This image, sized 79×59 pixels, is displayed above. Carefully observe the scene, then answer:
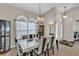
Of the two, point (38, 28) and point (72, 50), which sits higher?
point (38, 28)

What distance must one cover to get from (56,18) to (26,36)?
0.80m

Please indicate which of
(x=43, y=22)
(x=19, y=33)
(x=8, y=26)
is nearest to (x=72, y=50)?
(x=43, y=22)

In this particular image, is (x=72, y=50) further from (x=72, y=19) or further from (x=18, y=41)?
(x=18, y=41)

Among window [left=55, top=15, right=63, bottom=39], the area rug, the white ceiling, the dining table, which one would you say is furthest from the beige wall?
the area rug

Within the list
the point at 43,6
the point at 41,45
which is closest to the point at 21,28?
the point at 41,45

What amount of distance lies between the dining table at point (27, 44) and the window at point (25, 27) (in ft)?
0.60

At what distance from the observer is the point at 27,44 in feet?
9.09

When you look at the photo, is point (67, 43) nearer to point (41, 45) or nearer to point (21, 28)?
point (41, 45)

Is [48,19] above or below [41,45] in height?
above

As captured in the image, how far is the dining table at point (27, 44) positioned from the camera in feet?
9.08

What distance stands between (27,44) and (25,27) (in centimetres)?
39

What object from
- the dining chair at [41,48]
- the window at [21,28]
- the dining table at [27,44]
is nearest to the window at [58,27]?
the dining chair at [41,48]

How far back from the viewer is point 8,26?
2.74 metres

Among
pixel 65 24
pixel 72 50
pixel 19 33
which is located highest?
pixel 65 24
